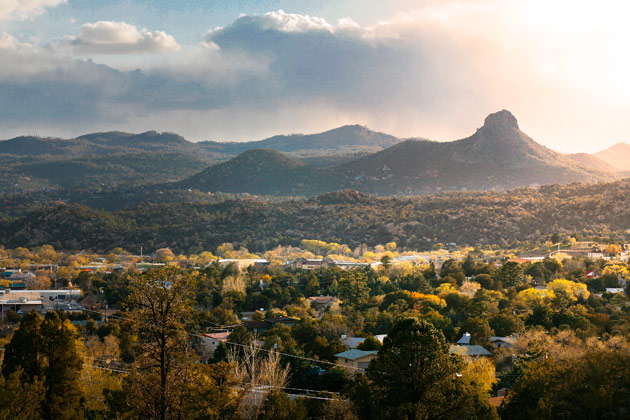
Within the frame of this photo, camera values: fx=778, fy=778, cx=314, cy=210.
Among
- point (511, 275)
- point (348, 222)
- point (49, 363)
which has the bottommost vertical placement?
point (511, 275)

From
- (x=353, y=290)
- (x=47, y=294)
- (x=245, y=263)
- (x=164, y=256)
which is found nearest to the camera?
(x=353, y=290)

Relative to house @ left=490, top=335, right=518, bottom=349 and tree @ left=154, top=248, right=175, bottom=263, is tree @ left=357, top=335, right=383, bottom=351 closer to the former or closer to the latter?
house @ left=490, top=335, right=518, bottom=349

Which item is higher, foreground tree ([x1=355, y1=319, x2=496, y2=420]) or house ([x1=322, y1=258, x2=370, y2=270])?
foreground tree ([x1=355, y1=319, x2=496, y2=420])

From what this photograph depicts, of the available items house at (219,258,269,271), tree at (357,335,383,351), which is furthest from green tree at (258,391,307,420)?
house at (219,258,269,271)

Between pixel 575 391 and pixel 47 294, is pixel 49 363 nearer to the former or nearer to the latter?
pixel 575 391

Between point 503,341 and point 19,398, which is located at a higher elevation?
point 19,398

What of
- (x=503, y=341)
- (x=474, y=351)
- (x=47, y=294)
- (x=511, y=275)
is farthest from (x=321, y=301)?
(x=47, y=294)
